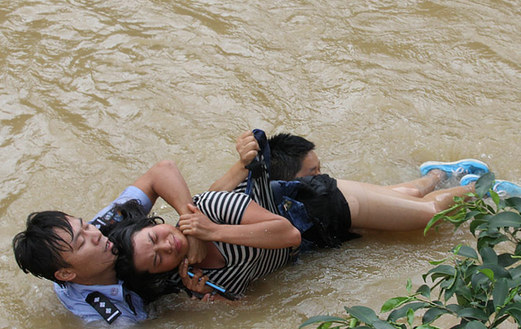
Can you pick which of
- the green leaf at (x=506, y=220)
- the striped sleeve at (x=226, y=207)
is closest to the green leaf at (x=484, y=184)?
the green leaf at (x=506, y=220)

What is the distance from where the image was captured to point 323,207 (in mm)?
3402

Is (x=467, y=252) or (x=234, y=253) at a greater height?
(x=467, y=252)

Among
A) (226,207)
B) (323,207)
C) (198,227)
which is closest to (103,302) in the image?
(198,227)

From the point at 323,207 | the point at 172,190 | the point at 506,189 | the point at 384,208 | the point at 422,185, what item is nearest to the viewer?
the point at 172,190

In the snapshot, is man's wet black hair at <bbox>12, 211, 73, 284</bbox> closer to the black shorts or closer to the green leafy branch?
the black shorts

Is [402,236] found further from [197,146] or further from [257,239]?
[197,146]

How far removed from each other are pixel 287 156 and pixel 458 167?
135 centimetres

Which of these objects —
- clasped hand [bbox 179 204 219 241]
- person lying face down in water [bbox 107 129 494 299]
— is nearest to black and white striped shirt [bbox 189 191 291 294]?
person lying face down in water [bbox 107 129 494 299]

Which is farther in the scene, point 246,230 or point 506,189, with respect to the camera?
point 506,189

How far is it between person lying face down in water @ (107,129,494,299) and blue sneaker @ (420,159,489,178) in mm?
463

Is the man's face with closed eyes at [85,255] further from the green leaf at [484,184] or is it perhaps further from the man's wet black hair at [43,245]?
the green leaf at [484,184]

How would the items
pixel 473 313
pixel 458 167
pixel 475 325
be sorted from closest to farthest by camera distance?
pixel 475 325
pixel 473 313
pixel 458 167

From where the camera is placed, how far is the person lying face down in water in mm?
2930

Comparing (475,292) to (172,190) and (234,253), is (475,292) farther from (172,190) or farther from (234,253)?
(172,190)
